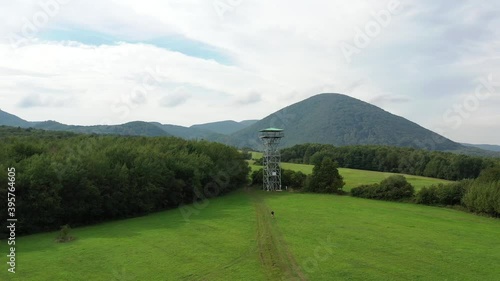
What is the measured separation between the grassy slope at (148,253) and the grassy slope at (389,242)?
5.15m

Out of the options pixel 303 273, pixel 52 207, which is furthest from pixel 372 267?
pixel 52 207

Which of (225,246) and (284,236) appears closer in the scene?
(225,246)

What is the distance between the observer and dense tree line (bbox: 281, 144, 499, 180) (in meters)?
104

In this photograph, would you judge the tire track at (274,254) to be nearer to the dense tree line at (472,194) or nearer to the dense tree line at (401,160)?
the dense tree line at (472,194)

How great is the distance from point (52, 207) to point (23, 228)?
11.3 feet

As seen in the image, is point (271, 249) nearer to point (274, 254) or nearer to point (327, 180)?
point (274, 254)

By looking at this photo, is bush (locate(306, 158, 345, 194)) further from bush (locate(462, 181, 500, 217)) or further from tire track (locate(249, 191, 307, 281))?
tire track (locate(249, 191, 307, 281))

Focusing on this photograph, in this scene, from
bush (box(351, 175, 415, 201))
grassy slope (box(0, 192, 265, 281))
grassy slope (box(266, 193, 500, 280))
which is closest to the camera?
grassy slope (box(0, 192, 265, 281))

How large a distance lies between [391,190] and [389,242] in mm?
37678

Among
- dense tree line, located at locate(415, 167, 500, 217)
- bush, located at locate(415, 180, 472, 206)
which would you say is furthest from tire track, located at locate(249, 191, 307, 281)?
bush, located at locate(415, 180, 472, 206)

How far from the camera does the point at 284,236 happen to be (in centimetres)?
3719

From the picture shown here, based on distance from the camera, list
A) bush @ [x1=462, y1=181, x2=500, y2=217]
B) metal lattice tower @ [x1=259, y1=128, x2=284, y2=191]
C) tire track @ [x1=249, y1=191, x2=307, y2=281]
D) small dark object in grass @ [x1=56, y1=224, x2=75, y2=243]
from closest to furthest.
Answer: tire track @ [x1=249, y1=191, x2=307, y2=281], small dark object in grass @ [x1=56, y1=224, x2=75, y2=243], bush @ [x1=462, y1=181, x2=500, y2=217], metal lattice tower @ [x1=259, y1=128, x2=284, y2=191]

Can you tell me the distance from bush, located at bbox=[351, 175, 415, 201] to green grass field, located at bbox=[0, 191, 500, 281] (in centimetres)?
1723

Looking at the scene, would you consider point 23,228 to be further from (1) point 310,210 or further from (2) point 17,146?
(1) point 310,210
